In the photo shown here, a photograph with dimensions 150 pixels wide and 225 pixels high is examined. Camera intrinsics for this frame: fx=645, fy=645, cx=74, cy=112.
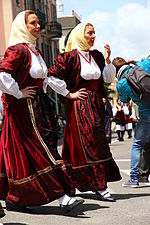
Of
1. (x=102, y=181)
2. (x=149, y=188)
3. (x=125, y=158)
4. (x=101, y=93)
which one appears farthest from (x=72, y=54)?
(x=125, y=158)

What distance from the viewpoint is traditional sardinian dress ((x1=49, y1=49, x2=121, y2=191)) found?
707 cm

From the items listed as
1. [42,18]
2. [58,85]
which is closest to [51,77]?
[58,85]

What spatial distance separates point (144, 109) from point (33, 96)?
190 centimetres

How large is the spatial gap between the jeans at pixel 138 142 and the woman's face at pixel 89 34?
1264 millimetres

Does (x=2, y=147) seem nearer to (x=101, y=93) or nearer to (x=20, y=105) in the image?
(x=20, y=105)

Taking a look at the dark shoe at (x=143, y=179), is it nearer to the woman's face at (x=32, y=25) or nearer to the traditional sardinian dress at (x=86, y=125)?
the traditional sardinian dress at (x=86, y=125)

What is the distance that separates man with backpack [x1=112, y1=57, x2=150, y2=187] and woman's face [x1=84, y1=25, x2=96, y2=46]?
0.69 metres

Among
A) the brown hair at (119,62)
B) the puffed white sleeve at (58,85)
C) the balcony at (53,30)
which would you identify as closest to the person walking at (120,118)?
the brown hair at (119,62)

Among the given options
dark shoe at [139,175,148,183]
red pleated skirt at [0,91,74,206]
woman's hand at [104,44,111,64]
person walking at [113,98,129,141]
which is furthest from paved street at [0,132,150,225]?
person walking at [113,98,129,141]

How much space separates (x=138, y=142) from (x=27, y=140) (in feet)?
7.03

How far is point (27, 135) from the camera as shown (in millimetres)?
6348

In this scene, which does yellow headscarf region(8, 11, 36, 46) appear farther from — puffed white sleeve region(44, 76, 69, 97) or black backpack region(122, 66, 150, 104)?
black backpack region(122, 66, 150, 104)

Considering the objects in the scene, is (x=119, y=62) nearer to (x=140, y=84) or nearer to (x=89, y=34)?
(x=140, y=84)

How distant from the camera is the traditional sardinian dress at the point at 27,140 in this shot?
6.22 metres
